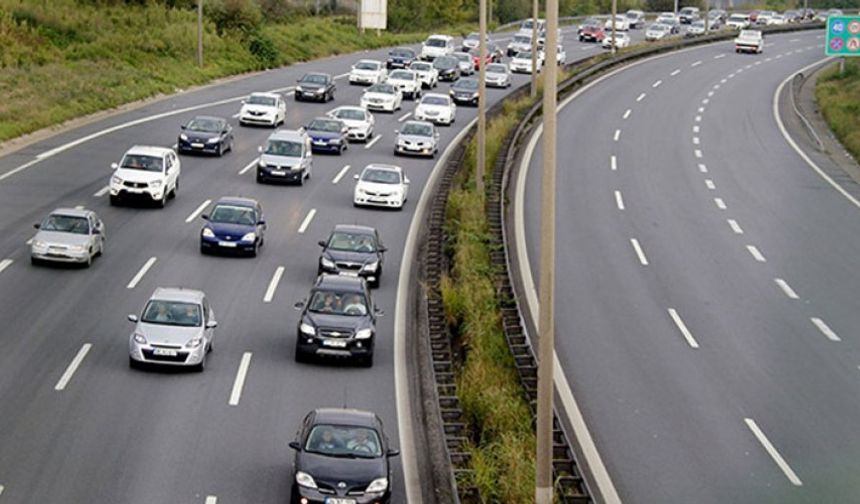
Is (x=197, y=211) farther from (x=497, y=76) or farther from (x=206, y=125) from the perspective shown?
(x=497, y=76)

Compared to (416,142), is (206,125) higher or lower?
higher

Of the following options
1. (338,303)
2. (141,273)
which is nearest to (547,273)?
(338,303)

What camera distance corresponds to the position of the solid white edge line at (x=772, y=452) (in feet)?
83.0

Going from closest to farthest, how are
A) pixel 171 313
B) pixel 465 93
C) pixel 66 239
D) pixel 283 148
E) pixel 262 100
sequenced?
pixel 171 313 → pixel 66 239 → pixel 283 148 → pixel 262 100 → pixel 465 93

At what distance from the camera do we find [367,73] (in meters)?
81.9

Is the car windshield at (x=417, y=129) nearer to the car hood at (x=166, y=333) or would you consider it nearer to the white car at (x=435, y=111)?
the white car at (x=435, y=111)

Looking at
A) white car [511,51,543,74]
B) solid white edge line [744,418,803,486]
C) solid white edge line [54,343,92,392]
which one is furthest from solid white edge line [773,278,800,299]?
white car [511,51,543,74]

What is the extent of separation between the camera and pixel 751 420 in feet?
93.8

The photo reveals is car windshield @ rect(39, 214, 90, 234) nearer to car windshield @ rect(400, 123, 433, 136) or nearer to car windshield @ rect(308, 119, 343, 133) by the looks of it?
car windshield @ rect(308, 119, 343, 133)

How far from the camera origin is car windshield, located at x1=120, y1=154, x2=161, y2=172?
45812 millimetres

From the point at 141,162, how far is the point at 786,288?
64.1 ft

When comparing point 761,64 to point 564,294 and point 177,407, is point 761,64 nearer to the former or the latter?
point 564,294

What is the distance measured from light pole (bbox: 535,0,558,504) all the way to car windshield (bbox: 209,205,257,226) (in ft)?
67.0

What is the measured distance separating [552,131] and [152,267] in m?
19.9
